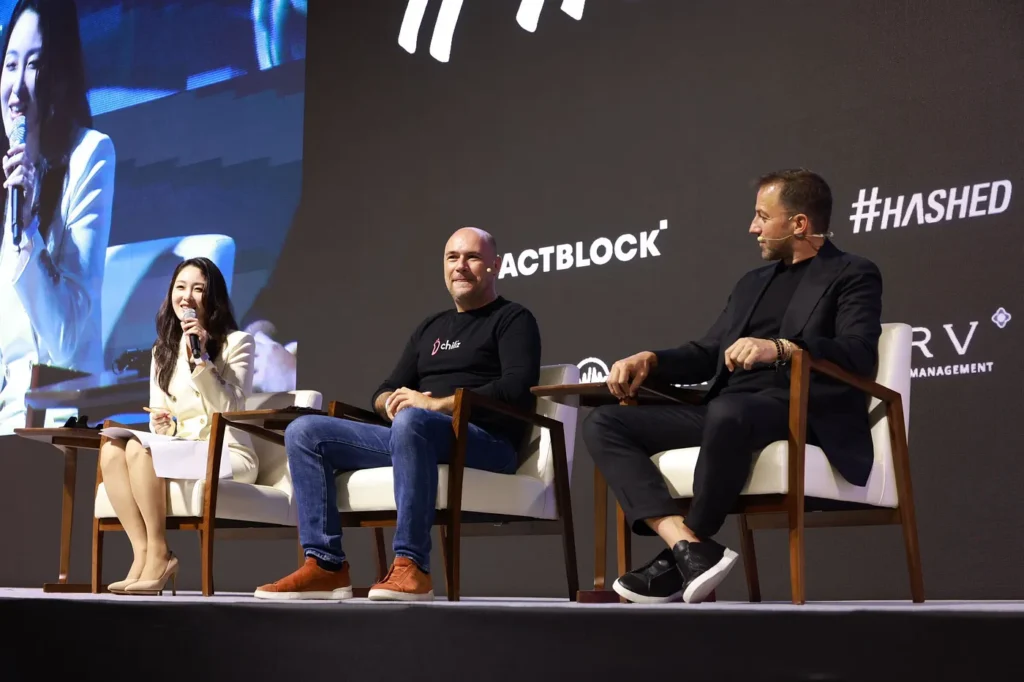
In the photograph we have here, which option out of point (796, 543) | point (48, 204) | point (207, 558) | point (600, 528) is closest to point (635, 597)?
point (796, 543)

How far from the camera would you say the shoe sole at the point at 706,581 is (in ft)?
7.52

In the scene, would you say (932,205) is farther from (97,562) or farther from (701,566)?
(97,562)

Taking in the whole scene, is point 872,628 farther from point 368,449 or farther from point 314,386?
point 314,386

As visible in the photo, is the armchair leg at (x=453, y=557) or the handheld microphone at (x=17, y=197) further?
the handheld microphone at (x=17, y=197)

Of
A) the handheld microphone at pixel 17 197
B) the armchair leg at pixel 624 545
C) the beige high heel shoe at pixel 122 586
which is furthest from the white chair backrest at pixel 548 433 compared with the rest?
the handheld microphone at pixel 17 197

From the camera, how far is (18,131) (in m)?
6.16

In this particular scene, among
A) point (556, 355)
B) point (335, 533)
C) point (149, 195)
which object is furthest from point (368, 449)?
point (149, 195)

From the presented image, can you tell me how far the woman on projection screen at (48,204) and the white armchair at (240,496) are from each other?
7.14 ft

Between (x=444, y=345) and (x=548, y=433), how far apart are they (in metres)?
0.42

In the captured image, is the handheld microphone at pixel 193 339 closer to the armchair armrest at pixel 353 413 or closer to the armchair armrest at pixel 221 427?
the armchair armrest at pixel 221 427

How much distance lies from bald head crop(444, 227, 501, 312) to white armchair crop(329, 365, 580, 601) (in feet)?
1.01

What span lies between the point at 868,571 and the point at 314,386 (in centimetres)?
253

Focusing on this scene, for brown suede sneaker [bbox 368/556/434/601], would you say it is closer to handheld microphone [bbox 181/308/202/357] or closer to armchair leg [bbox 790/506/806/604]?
armchair leg [bbox 790/506/806/604]

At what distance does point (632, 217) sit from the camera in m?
4.11
